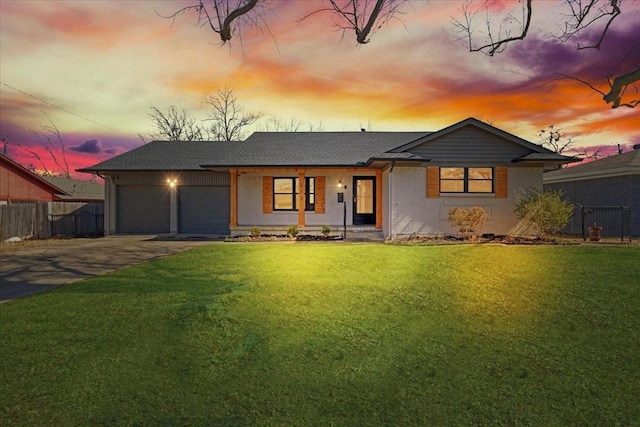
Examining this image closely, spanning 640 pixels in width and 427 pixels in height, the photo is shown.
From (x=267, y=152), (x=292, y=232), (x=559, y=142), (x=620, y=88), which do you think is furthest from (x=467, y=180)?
(x=559, y=142)

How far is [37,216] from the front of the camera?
21219 mm

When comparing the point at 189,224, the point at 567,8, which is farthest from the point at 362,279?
the point at 189,224

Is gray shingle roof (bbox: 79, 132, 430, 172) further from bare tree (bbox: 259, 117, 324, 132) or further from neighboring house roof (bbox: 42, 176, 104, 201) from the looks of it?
bare tree (bbox: 259, 117, 324, 132)

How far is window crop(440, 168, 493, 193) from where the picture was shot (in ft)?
55.2

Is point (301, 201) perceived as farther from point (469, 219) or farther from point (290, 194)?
point (469, 219)

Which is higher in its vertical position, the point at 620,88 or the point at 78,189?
the point at 620,88

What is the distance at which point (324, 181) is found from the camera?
19.7 meters

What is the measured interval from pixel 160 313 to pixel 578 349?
19.1ft

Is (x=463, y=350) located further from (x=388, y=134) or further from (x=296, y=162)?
(x=388, y=134)

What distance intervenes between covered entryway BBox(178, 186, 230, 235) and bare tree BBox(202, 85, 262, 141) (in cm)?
2361

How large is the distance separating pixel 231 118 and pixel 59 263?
3453 cm

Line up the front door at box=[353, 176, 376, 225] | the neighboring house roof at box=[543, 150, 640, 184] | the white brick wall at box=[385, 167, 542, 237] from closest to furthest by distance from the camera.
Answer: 1. the white brick wall at box=[385, 167, 542, 237]
2. the neighboring house roof at box=[543, 150, 640, 184]
3. the front door at box=[353, 176, 376, 225]

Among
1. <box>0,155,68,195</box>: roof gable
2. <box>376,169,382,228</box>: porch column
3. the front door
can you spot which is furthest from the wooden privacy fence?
<box>376,169,382,228</box>: porch column

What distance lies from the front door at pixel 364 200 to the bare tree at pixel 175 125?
101 feet
